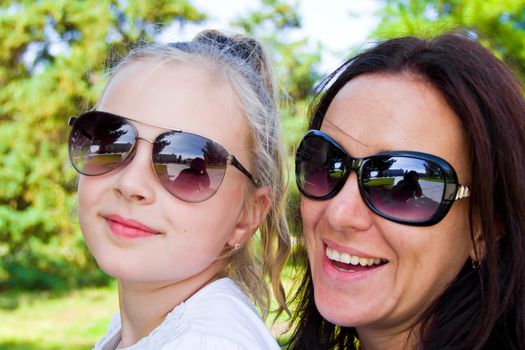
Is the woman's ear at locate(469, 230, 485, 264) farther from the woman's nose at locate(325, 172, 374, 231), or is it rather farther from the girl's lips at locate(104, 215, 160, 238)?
the girl's lips at locate(104, 215, 160, 238)

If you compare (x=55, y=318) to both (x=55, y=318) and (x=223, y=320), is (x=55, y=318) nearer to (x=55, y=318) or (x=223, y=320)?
(x=55, y=318)

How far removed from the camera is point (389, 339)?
77.6 inches

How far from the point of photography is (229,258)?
2096 mm

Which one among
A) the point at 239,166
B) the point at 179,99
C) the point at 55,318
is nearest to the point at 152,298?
the point at 239,166

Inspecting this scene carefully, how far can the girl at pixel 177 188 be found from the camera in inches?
69.7

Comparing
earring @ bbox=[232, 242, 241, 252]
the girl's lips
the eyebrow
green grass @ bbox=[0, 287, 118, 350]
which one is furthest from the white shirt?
green grass @ bbox=[0, 287, 118, 350]

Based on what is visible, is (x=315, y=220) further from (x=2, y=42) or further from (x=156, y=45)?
(x=2, y=42)

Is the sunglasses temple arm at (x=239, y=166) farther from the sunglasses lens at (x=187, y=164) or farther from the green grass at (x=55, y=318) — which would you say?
the green grass at (x=55, y=318)

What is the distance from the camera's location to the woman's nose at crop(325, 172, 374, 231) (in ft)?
5.94

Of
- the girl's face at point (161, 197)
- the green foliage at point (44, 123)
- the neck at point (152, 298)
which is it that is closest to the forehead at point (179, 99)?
the girl's face at point (161, 197)

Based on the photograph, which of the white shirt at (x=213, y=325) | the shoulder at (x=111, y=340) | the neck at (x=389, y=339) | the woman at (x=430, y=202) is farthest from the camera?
the shoulder at (x=111, y=340)

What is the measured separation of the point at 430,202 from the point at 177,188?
2.38 feet

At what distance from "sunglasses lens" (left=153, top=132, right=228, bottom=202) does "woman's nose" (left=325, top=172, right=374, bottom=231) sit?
362 millimetres

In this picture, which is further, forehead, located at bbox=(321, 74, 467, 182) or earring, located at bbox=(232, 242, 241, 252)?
earring, located at bbox=(232, 242, 241, 252)
